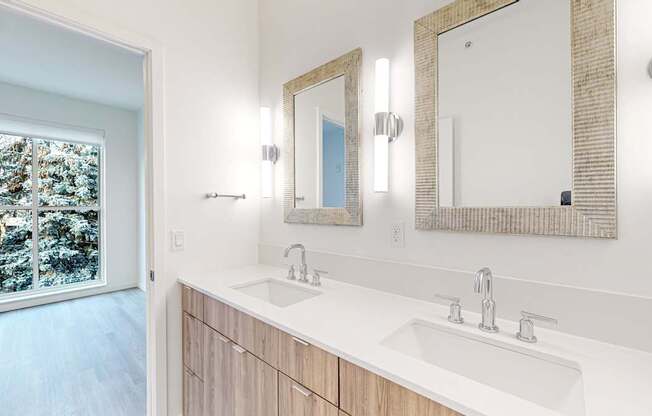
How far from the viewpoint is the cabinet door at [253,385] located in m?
1.12

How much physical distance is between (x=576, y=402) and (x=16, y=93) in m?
5.49

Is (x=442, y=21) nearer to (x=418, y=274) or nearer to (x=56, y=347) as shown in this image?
(x=418, y=274)

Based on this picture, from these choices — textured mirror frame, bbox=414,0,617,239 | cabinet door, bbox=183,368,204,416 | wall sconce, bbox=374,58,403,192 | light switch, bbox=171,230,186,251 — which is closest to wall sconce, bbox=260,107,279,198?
light switch, bbox=171,230,186,251

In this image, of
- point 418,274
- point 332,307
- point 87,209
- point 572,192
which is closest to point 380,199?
point 418,274

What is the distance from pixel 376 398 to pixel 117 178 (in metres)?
4.97

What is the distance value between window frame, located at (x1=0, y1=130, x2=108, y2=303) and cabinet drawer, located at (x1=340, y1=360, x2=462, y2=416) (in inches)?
188

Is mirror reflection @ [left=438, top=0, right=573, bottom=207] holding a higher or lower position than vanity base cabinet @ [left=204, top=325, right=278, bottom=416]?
higher

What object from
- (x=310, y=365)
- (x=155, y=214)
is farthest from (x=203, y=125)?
(x=310, y=365)

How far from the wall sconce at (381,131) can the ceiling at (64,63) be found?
1988mm

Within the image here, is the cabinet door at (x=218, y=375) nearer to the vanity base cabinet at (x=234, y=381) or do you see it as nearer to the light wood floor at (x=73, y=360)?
the vanity base cabinet at (x=234, y=381)

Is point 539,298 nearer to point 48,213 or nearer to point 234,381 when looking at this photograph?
point 234,381

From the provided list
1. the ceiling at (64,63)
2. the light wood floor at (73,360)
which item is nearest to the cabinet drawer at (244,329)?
the light wood floor at (73,360)

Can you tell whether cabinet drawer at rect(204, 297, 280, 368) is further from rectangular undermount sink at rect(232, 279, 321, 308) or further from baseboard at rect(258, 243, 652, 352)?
baseboard at rect(258, 243, 652, 352)

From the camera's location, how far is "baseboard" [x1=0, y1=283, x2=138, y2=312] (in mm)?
3623
